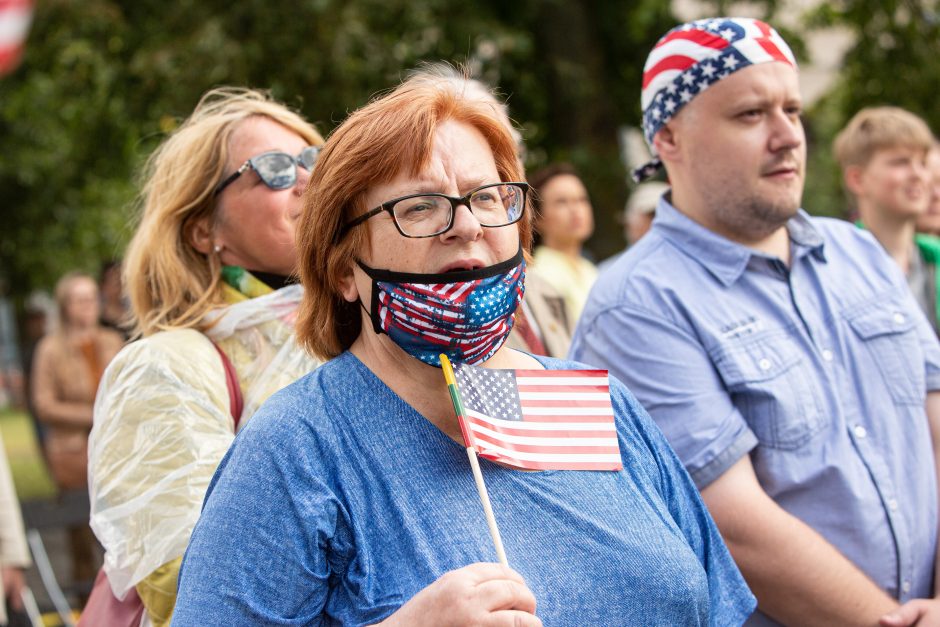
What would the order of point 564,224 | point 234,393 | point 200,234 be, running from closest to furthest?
point 234,393 < point 200,234 < point 564,224

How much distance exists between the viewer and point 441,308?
200 centimetres

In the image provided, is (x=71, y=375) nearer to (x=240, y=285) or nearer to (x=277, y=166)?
(x=240, y=285)

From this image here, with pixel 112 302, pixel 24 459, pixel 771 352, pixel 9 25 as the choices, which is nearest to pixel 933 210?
pixel 771 352

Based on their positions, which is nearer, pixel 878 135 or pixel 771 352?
pixel 771 352

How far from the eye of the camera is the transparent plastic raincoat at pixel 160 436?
2510 mm

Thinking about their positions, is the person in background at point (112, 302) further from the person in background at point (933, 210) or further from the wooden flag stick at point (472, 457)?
the wooden flag stick at point (472, 457)

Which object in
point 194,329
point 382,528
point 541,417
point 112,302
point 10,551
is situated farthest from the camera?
point 112,302

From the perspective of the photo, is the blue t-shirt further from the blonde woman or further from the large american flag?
the large american flag

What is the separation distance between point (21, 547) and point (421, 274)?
9.67ft

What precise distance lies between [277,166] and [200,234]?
0.30 meters

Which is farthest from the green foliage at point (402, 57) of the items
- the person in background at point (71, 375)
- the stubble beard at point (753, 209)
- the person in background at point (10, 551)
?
the stubble beard at point (753, 209)

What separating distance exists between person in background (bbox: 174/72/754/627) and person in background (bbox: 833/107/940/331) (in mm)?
3091

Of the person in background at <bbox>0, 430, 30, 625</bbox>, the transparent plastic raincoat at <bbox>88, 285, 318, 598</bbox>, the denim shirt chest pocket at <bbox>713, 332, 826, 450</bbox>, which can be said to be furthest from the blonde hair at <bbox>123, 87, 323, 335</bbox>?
the person in background at <bbox>0, 430, 30, 625</bbox>

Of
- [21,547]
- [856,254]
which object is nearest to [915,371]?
[856,254]
